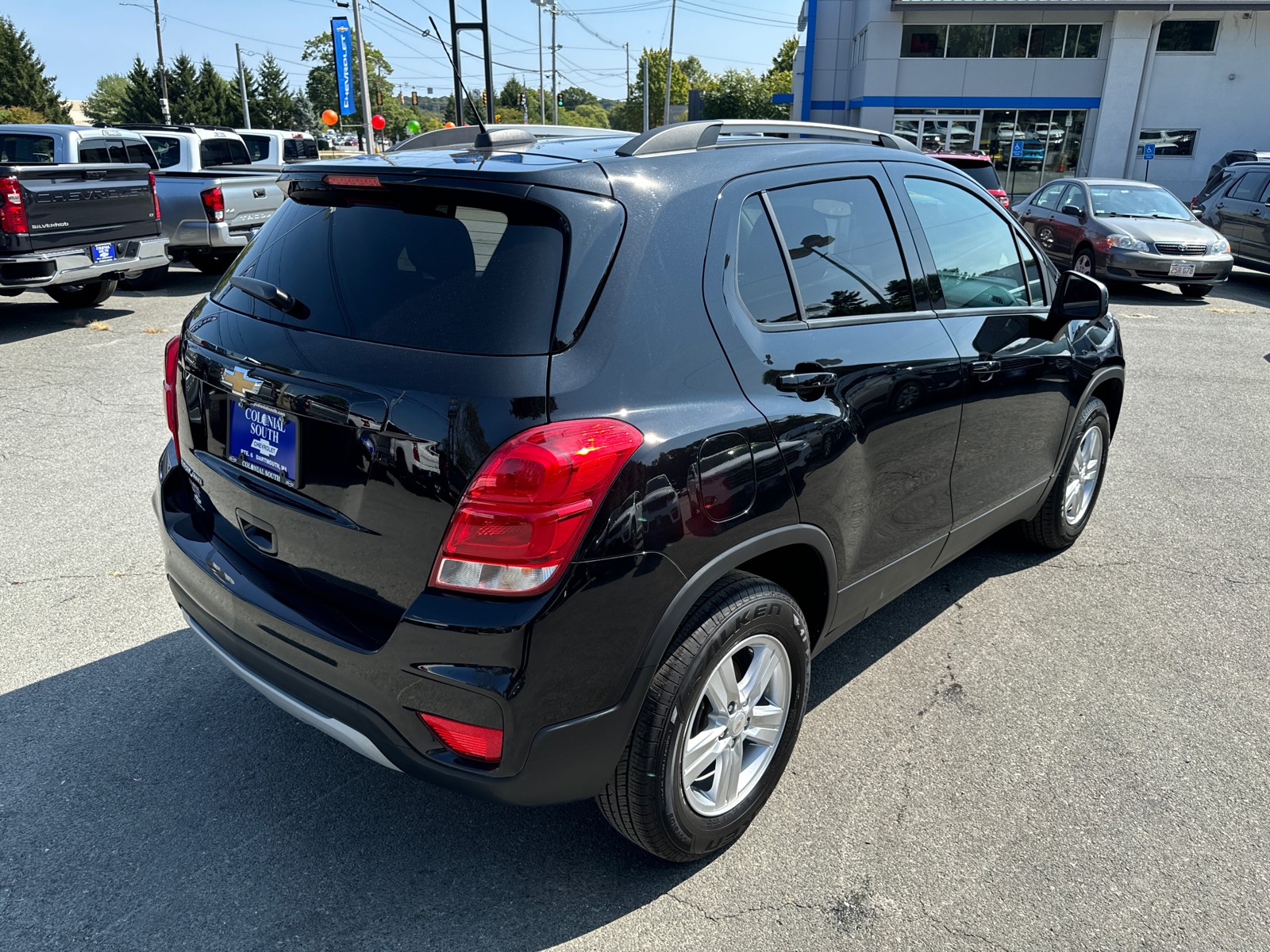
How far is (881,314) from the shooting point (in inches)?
114

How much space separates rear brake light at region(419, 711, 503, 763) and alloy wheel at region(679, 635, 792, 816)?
512 millimetres

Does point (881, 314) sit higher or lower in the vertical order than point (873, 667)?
higher

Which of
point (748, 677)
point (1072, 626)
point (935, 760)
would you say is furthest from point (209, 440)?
point (1072, 626)

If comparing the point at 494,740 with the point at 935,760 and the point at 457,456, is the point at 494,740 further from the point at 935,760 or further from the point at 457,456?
the point at 935,760

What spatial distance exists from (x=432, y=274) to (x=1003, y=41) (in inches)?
1492

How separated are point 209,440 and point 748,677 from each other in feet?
5.31

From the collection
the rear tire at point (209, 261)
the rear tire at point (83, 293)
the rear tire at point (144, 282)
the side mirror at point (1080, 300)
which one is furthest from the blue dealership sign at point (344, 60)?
the side mirror at point (1080, 300)

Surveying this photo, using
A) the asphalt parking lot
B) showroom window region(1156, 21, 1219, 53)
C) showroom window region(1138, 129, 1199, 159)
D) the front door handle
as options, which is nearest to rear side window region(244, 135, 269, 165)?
the asphalt parking lot

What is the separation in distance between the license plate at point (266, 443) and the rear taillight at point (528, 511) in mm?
531

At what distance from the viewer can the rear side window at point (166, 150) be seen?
40.6 feet

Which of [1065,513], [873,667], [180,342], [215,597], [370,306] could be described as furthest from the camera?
[1065,513]

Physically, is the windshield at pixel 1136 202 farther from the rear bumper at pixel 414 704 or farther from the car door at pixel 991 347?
the rear bumper at pixel 414 704

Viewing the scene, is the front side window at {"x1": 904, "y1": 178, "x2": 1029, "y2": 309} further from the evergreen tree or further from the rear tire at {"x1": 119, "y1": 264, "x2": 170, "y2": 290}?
the evergreen tree

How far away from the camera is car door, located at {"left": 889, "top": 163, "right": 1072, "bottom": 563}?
10.6 ft
